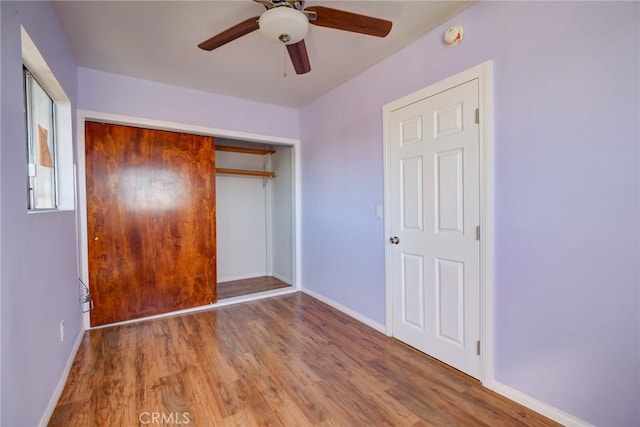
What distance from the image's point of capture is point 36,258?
5.17 feet

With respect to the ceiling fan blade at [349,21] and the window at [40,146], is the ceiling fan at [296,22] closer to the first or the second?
the ceiling fan blade at [349,21]

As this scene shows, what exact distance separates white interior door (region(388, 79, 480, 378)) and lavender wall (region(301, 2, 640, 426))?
0.17 meters

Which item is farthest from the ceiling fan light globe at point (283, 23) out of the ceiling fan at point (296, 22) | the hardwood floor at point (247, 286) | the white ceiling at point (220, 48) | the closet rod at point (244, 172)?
the hardwood floor at point (247, 286)

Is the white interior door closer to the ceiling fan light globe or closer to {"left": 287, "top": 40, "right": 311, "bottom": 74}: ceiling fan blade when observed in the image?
{"left": 287, "top": 40, "right": 311, "bottom": 74}: ceiling fan blade

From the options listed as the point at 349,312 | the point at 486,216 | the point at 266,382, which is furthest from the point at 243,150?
the point at 486,216

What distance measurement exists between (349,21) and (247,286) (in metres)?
3.68

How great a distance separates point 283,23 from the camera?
5.12 feet

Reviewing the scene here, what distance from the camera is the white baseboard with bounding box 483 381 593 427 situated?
153 cm

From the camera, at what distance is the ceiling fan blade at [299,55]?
5.96 feet

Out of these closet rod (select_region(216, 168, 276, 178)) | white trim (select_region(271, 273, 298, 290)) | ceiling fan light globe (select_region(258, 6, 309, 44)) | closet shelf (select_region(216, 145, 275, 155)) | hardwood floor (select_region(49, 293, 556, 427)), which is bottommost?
hardwood floor (select_region(49, 293, 556, 427))

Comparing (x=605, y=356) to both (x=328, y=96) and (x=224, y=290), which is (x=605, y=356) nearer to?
(x=328, y=96)

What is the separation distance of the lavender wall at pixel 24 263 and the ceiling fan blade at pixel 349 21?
1.41 metres

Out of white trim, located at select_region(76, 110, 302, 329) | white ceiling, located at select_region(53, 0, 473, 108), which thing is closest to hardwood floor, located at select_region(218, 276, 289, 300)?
white trim, located at select_region(76, 110, 302, 329)

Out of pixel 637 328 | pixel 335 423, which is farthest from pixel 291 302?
pixel 637 328
